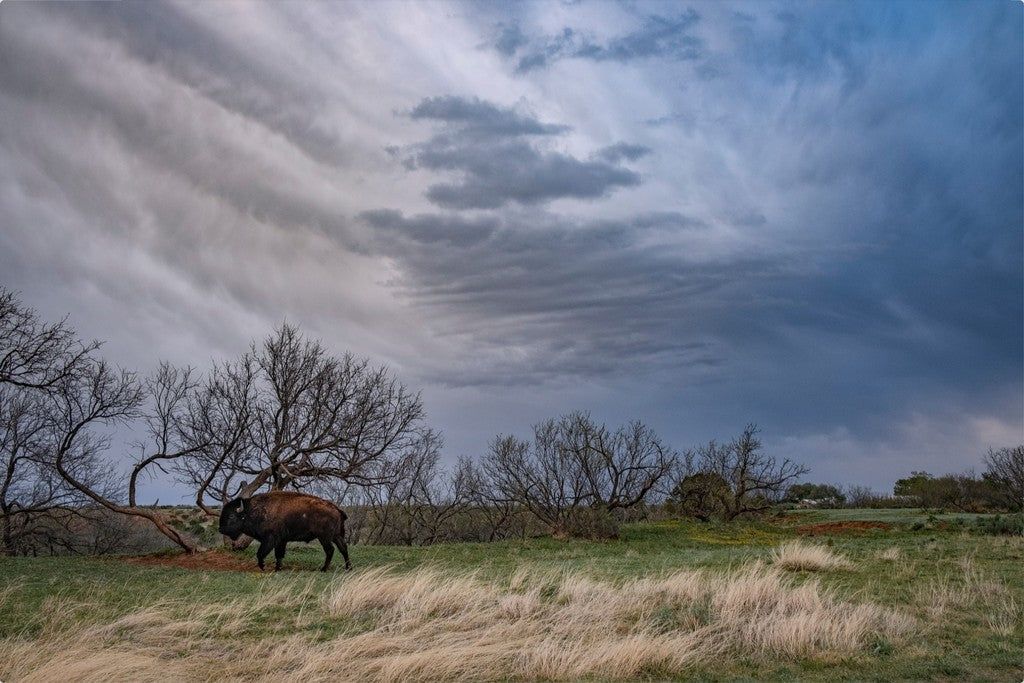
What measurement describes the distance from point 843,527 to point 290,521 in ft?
77.5

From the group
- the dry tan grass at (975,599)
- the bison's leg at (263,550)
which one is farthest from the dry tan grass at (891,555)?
the bison's leg at (263,550)

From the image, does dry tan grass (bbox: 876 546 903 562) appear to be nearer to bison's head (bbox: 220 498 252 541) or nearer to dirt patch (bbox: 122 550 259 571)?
dirt patch (bbox: 122 550 259 571)

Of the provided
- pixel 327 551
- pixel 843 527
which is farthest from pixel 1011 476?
pixel 327 551

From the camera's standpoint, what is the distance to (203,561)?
2233 centimetres

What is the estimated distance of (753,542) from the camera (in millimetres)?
27688

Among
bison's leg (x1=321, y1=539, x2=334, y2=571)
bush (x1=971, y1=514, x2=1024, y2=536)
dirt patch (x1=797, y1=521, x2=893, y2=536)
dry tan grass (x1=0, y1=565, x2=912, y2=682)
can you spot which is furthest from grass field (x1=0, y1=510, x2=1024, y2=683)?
dirt patch (x1=797, y1=521, x2=893, y2=536)

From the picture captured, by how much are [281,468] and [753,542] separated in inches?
658

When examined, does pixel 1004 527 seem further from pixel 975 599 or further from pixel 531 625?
pixel 531 625

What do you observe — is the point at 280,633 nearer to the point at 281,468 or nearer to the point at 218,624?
the point at 218,624

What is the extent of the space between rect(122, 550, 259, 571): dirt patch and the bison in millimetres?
1431

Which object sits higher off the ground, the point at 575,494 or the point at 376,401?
the point at 376,401

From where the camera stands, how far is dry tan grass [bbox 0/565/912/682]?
870 centimetres

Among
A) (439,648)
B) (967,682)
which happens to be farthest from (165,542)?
(967,682)

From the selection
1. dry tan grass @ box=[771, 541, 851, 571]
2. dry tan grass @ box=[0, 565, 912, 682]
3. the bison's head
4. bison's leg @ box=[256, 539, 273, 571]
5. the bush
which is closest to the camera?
dry tan grass @ box=[0, 565, 912, 682]
